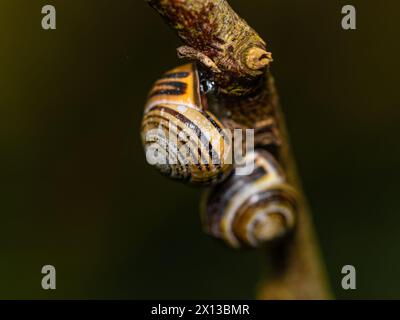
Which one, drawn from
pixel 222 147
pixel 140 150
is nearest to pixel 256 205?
pixel 222 147

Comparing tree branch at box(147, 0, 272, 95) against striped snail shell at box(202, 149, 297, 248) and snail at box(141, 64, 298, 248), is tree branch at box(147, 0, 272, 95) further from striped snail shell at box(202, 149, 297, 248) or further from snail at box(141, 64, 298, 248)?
striped snail shell at box(202, 149, 297, 248)

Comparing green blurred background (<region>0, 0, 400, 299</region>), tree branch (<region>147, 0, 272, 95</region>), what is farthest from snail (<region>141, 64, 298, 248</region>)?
green blurred background (<region>0, 0, 400, 299</region>)

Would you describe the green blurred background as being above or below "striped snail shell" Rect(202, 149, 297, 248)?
above

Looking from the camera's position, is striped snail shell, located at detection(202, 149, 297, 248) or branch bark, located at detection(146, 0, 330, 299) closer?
branch bark, located at detection(146, 0, 330, 299)

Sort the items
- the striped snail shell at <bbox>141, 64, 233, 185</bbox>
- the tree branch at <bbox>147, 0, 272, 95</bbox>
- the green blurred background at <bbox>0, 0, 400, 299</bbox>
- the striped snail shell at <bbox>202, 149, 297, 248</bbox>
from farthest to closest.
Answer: the green blurred background at <bbox>0, 0, 400, 299</bbox> < the striped snail shell at <bbox>202, 149, 297, 248</bbox> < the striped snail shell at <bbox>141, 64, 233, 185</bbox> < the tree branch at <bbox>147, 0, 272, 95</bbox>

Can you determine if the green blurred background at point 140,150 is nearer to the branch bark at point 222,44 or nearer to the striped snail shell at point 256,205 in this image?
the striped snail shell at point 256,205

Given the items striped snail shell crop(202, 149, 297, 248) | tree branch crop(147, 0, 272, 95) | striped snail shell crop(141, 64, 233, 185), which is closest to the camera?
tree branch crop(147, 0, 272, 95)
